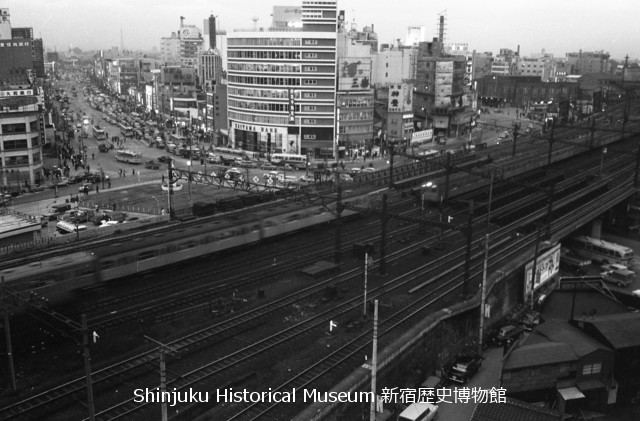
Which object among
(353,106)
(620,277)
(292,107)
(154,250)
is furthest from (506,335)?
(353,106)

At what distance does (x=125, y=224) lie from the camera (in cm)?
3022

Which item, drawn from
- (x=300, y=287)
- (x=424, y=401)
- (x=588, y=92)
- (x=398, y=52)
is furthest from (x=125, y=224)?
(x=588, y=92)

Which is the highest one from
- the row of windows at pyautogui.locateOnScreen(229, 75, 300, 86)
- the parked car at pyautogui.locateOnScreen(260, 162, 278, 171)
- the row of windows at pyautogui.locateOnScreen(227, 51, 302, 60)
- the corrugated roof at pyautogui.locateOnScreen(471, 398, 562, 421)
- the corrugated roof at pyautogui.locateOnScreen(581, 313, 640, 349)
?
the row of windows at pyautogui.locateOnScreen(227, 51, 302, 60)

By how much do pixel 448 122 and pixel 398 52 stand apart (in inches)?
744

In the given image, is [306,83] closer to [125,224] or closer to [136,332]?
[125,224]

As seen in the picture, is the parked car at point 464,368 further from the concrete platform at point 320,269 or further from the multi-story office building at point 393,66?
the multi-story office building at point 393,66

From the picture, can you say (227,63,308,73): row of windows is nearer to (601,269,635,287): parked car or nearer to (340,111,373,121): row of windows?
(340,111,373,121): row of windows

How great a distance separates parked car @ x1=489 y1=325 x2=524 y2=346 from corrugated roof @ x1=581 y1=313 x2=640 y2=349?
289 cm

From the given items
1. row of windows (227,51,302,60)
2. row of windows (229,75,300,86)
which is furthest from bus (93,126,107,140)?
row of windows (227,51,302,60)

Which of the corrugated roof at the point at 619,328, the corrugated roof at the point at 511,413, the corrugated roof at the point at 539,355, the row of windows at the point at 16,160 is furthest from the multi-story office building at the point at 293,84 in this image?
the corrugated roof at the point at 511,413

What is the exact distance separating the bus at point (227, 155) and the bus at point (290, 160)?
2.82 metres

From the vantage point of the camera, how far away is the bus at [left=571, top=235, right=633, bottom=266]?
104ft

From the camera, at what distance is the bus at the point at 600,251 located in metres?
31.7

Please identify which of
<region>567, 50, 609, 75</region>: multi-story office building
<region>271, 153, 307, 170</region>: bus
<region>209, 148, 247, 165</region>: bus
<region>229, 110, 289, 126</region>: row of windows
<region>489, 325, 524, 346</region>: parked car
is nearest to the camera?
<region>489, 325, 524, 346</region>: parked car
